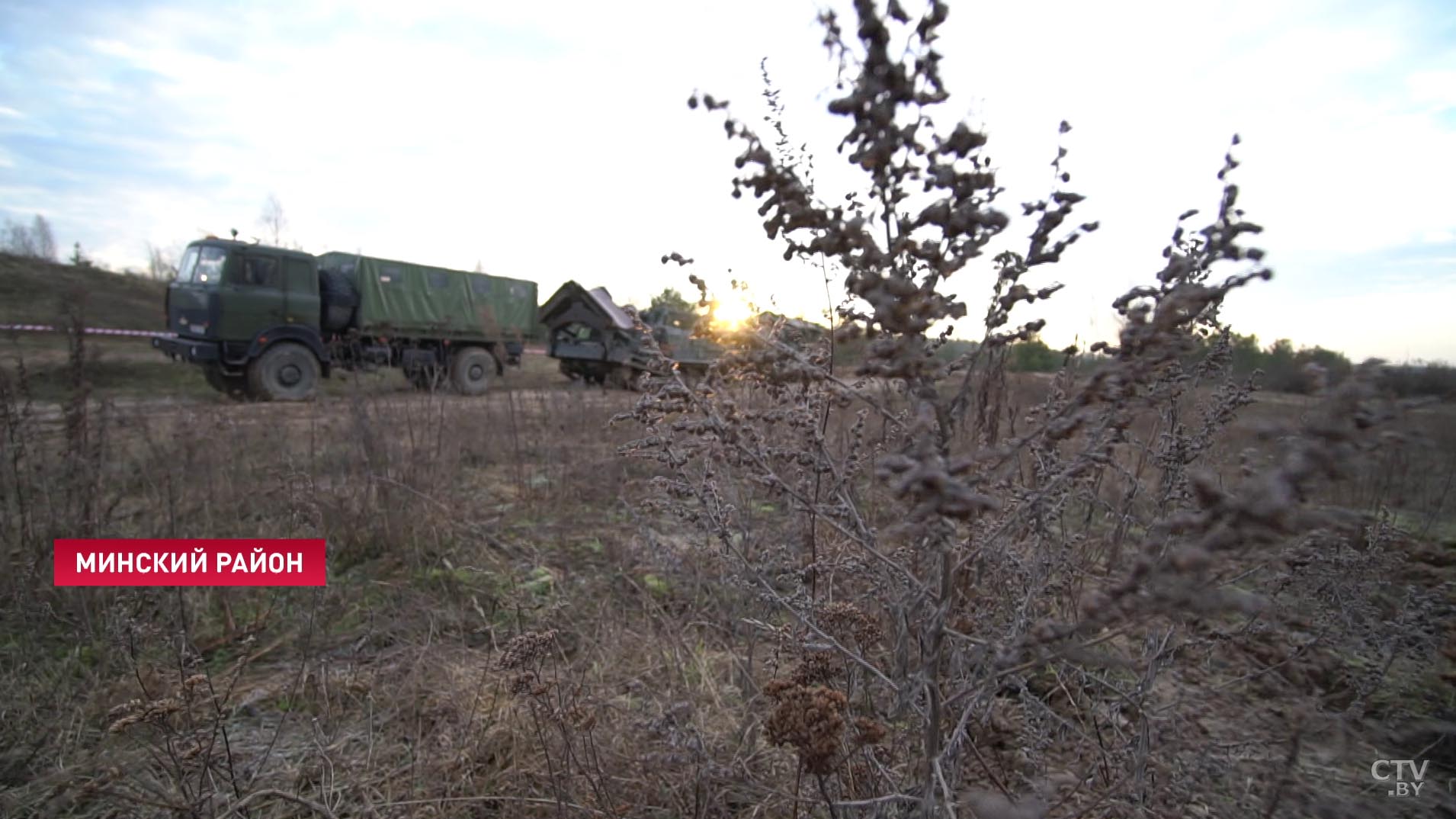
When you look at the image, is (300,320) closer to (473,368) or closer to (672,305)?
(473,368)

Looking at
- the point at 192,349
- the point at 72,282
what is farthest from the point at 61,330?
the point at 72,282

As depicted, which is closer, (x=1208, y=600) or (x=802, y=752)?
(x=1208, y=600)

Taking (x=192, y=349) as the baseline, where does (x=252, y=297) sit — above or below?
above

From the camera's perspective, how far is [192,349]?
1099 centimetres

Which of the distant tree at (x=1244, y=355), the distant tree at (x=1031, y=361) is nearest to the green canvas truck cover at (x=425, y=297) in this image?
the distant tree at (x=1031, y=361)

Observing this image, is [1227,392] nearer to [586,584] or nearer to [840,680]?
[840,680]

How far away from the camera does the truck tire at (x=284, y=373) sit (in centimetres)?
1152

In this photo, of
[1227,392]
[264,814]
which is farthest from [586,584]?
[1227,392]

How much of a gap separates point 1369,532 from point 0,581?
18.1 ft

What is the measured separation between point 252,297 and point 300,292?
3.09 feet

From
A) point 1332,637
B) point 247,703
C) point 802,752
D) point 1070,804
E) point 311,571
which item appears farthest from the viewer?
point 311,571

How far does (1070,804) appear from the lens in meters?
1.43

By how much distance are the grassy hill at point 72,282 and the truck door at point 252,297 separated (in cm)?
1294

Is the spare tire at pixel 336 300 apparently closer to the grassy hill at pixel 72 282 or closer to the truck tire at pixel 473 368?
the truck tire at pixel 473 368
